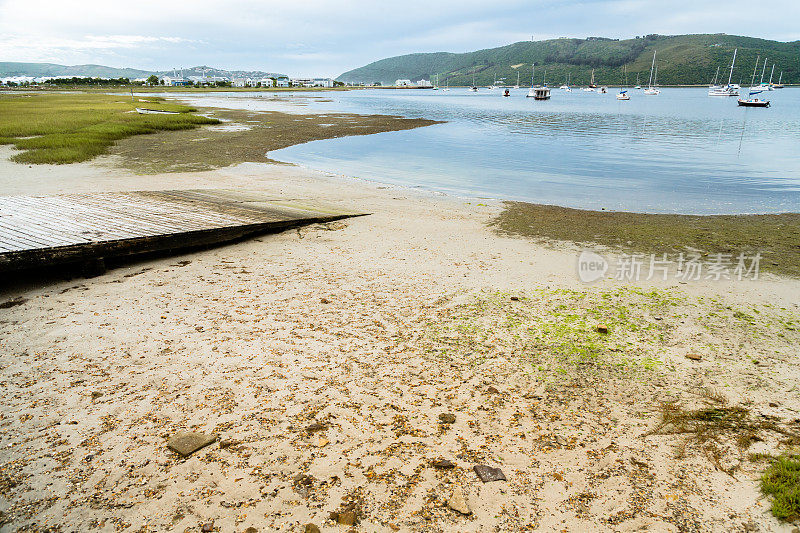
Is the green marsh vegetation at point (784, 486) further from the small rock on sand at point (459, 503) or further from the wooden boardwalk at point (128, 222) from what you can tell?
the wooden boardwalk at point (128, 222)

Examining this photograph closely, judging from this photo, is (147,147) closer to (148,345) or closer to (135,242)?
(135,242)

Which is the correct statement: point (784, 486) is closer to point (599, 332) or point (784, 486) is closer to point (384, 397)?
point (599, 332)

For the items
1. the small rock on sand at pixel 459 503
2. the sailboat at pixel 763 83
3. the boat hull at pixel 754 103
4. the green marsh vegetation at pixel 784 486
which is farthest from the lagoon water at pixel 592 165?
the sailboat at pixel 763 83

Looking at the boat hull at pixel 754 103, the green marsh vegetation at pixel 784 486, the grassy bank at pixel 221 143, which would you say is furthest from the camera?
the boat hull at pixel 754 103

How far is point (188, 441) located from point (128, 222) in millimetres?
7479

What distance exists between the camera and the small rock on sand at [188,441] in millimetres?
4273

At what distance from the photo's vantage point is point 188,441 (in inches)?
173

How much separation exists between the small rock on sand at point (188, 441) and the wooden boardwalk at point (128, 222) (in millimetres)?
5638

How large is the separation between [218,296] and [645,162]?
3105 centimetres

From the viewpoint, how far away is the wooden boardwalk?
26.7ft

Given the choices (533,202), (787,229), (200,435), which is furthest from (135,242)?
(787,229)

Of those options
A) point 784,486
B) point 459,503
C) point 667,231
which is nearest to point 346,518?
point 459,503

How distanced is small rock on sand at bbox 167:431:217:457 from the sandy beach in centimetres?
7

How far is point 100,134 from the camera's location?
2986 centimetres
